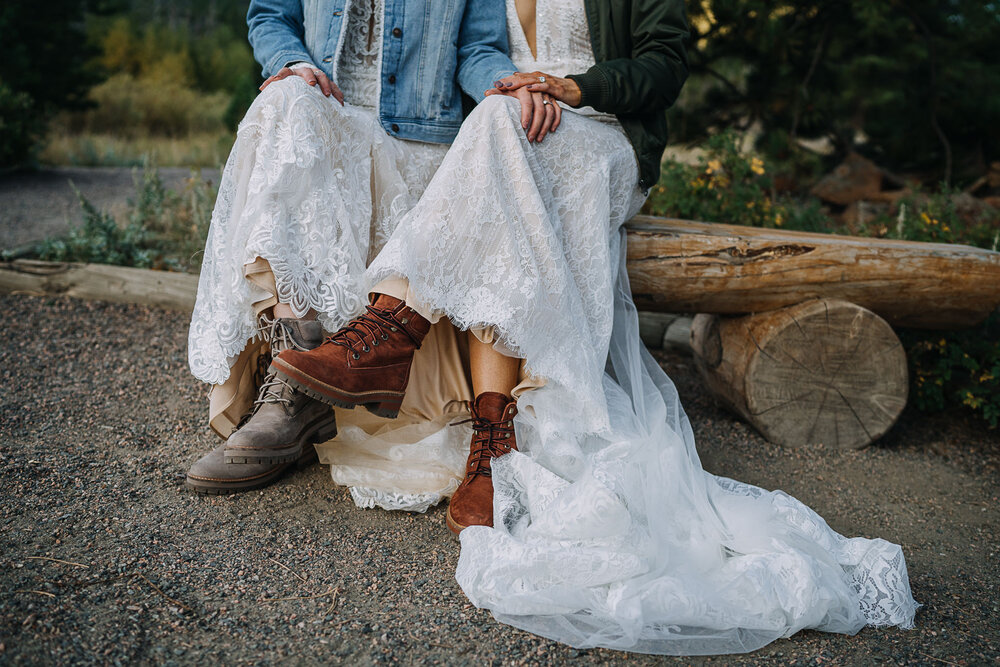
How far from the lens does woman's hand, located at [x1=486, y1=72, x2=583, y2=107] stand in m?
2.37

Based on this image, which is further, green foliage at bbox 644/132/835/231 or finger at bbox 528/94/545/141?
green foliage at bbox 644/132/835/231

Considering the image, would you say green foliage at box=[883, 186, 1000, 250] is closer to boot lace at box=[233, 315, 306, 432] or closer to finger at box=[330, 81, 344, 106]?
finger at box=[330, 81, 344, 106]

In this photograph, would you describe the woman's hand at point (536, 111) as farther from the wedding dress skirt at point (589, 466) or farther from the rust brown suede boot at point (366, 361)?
the rust brown suede boot at point (366, 361)

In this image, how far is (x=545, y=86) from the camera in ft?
7.79

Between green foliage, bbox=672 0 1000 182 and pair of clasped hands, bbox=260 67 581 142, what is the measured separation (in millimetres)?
2691

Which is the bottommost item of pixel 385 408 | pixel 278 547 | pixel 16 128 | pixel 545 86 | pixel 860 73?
pixel 16 128

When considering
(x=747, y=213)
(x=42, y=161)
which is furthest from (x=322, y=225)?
(x=42, y=161)

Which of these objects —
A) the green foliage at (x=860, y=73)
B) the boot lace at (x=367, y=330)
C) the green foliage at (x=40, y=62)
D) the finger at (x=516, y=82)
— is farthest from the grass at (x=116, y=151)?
the boot lace at (x=367, y=330)

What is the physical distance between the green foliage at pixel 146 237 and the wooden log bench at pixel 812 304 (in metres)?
2.65

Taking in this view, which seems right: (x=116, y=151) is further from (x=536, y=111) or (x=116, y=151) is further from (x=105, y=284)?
(x=536, y=111)

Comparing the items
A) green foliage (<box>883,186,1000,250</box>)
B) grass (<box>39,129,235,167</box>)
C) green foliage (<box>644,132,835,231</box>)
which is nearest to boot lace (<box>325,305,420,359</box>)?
green foliage (<box>644,132,835,231</box>)

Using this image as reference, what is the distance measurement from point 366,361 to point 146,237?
3167 millimetres
